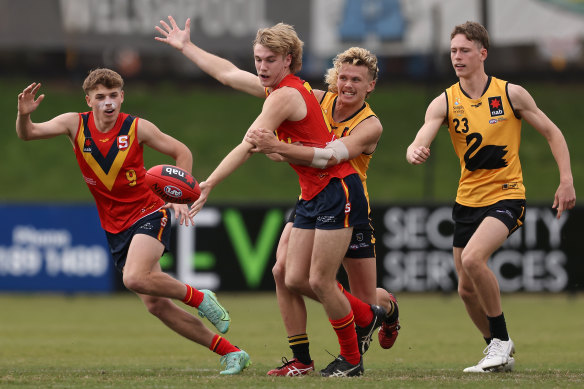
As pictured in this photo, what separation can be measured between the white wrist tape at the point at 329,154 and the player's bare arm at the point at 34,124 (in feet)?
6.57

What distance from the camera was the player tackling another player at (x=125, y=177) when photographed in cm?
741

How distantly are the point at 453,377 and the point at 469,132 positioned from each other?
6.15 ft

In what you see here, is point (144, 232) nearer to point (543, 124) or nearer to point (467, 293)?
point (467, 293)

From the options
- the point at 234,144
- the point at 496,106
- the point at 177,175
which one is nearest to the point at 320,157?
the point at 177,175

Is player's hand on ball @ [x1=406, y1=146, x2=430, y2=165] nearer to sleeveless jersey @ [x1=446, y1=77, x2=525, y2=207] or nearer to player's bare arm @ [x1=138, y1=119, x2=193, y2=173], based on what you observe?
sleeveless jersey @ [x1=446, y1=77, x2=525, y2=207]

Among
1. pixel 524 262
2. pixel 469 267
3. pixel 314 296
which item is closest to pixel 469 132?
pixel 469 267

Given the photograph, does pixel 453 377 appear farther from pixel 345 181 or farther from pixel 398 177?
pixel 398 177

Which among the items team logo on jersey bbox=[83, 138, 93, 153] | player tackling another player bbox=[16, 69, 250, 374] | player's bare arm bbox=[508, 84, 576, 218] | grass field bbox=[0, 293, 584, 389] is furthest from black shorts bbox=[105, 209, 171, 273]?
player's bare arm bbox=[508, 84, 576, 218]

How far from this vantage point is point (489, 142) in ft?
24.9

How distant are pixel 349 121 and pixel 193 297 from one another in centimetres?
172

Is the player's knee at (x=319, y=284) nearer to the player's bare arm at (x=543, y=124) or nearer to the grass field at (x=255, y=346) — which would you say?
the grass field at (x=255, y=346)

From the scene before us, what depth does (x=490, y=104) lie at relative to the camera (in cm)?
763

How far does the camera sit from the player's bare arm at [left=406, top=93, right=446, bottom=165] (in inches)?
272

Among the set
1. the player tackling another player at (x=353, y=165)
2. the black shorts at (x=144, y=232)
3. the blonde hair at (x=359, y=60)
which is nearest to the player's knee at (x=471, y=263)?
the player tackling another player at (x=353, y=165)
